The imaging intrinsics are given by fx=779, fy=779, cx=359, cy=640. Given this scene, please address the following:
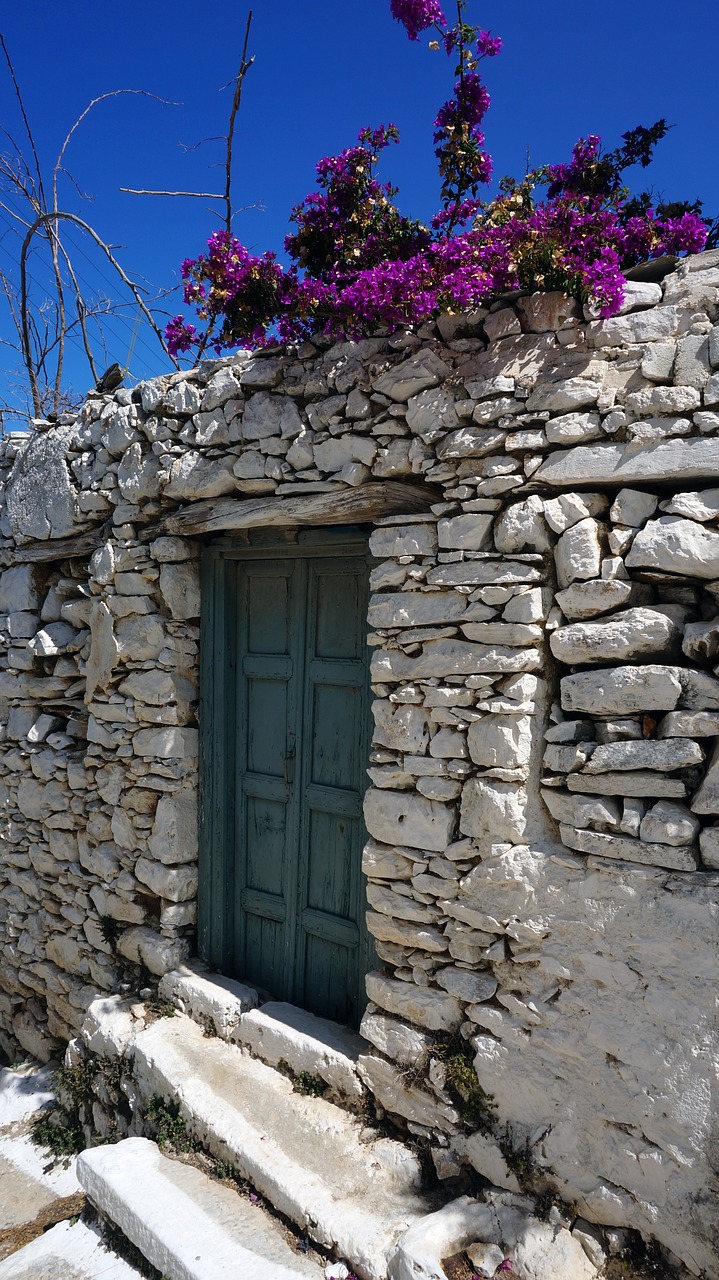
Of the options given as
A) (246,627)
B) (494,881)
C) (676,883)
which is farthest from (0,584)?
(676,883)

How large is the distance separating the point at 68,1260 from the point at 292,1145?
87 centimetres

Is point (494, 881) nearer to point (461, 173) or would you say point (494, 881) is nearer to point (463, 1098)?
point (463, 1098)

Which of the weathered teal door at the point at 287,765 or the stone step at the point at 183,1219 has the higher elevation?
the weathered teal door at the point at 287,765

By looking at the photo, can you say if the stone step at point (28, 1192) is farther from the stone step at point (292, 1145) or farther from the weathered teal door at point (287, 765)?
the weathered teal door at point (287, 765)

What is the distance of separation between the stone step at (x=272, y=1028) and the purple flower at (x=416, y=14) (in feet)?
12.3

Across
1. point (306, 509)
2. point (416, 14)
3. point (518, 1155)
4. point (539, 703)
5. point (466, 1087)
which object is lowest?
point (518, 1155)

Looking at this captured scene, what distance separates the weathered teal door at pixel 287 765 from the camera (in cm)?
319

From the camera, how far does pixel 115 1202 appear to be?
268cm

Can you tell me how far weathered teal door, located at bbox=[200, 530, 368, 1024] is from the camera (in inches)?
126

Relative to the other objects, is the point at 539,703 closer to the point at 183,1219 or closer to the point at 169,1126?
the point at 183,1219

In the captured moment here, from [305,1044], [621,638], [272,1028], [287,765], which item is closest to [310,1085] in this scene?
[305,1044]

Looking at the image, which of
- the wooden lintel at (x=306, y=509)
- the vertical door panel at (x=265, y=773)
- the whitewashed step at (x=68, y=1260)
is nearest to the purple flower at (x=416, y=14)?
the wooden lintel at (x=306, y=509)

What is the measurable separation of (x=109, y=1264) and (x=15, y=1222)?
78 cm

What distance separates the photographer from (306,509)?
298cm
